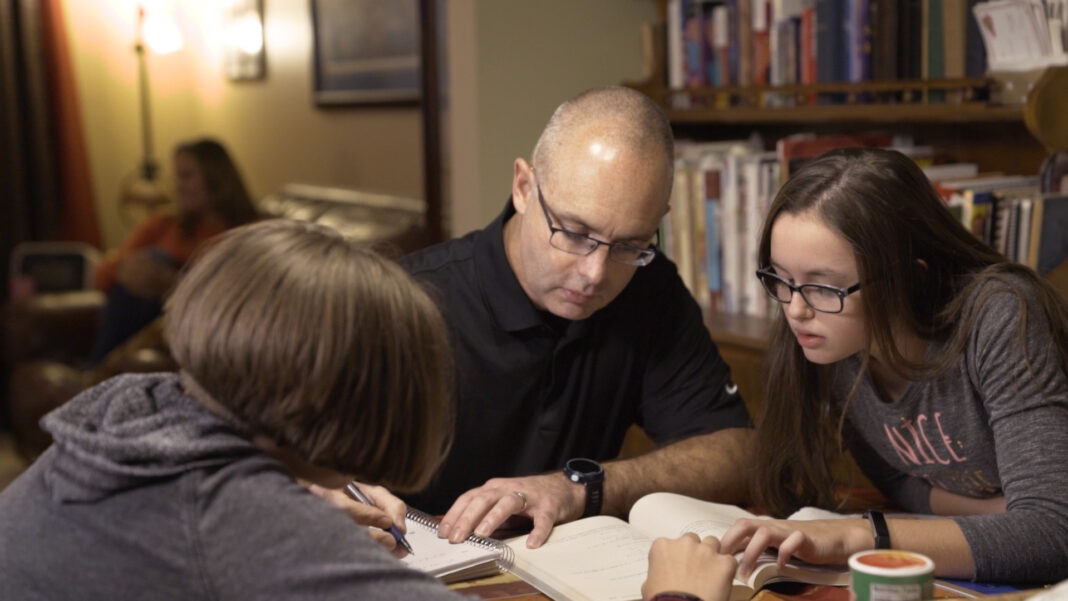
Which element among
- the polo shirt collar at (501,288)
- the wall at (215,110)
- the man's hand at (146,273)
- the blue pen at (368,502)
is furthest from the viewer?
the wall at (215,110)

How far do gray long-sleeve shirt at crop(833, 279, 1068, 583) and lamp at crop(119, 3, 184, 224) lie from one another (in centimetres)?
496

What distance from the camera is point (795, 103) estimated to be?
8.79 feet

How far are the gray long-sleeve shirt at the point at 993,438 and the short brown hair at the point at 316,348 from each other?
70cm

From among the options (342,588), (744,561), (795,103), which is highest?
(795,103)

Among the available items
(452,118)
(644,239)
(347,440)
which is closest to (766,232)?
(644,239)

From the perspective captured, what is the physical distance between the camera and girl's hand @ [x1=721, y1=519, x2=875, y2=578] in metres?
1.21

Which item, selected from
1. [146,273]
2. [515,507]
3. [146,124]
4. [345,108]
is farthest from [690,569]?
[146,124]

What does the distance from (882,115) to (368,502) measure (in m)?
1.51

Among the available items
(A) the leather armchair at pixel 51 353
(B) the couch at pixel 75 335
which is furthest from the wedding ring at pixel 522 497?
(A) the leather armchair at pixel 51 353

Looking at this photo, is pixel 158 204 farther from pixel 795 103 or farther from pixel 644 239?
pixel 644 239

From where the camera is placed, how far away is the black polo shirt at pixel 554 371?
174 cm

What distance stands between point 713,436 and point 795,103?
1.22 meters

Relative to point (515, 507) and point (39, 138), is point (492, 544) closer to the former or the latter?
point (515, 507)

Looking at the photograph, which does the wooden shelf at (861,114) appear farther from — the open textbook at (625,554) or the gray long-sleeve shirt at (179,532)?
the gray long-sleeve shirt at (179,532)
